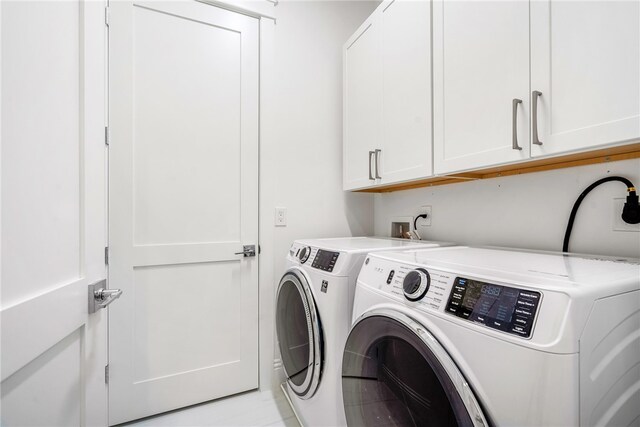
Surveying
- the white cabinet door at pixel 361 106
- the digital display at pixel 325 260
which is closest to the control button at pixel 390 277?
the digital display at pixel 325 260

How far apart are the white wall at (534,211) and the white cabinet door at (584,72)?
0.99ft

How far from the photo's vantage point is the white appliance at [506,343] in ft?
1.67

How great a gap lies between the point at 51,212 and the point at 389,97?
4.70ft

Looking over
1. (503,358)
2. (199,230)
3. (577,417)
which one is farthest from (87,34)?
(577,417)

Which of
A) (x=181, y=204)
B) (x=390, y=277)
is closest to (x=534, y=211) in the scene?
(x=390, y=277)

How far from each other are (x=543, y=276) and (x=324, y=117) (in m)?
1.67

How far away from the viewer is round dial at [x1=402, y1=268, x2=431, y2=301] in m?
0.76

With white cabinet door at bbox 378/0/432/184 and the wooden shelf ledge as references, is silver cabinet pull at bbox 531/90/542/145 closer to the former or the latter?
the wooden shelf ledge

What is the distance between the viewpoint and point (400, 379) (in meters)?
0.82

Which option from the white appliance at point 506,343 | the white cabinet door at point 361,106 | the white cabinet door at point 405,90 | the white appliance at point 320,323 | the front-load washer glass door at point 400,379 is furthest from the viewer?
the white cabinet door at point 361,106

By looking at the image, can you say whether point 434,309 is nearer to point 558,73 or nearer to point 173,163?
point 558,73

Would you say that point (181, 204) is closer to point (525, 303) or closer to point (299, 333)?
point (299, 333)

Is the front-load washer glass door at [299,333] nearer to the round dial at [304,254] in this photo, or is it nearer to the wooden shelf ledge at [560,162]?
the round dial at [304,254]

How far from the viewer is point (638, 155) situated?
93 cm
